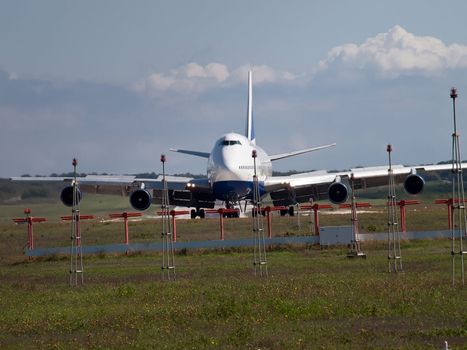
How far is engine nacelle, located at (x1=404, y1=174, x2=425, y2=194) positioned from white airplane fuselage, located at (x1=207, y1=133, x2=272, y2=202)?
7.69 metres

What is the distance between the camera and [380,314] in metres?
14.6

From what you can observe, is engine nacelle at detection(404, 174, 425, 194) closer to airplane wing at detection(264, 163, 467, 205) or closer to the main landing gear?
airplane wing at detection(264, 163, 467, 205)

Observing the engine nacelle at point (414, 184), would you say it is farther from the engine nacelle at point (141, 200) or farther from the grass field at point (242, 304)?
the grass field at point (242, 304)

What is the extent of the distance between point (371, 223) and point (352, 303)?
29.2 meters

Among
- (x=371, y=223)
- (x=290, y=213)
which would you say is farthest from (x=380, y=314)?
(x=290, y=213)

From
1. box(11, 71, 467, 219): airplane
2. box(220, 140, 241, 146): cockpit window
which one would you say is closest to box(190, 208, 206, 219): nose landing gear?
box(11, 71, 467, 219): airplane

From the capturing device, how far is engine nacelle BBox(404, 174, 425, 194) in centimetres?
4500

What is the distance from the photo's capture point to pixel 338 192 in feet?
155

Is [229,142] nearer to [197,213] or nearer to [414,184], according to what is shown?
[197,213]

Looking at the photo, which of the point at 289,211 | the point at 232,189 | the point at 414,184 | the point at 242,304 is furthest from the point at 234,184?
the point at 242,304

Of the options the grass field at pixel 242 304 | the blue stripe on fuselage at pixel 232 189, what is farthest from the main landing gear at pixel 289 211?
the grass field at pixel 242 304

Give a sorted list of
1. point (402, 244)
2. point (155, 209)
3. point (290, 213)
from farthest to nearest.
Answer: point (155, 209) → point (290, 213) → point (402, 244)

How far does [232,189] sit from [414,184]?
947 cm

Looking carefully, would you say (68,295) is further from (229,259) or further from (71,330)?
(229,259)
